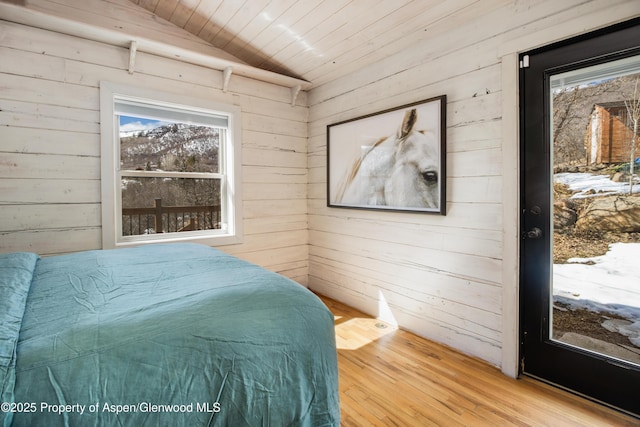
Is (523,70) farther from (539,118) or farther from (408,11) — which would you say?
(408,11)

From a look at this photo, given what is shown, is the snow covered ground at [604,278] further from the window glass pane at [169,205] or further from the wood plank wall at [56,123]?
the wood plank wall at [56,123]

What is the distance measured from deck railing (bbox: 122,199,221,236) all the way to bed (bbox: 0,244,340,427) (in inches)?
56.0

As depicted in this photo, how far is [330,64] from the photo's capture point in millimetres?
2881

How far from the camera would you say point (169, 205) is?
282 cm

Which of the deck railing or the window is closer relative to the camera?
the window

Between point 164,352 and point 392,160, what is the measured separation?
220 cm

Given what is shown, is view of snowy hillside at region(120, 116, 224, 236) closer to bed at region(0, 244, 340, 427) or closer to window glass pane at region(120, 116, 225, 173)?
window glass pane at region(120, 116, 225, 173)

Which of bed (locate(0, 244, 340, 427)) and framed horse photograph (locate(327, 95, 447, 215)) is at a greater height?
framed horse photograph (locate(327, 95, 447, 215))

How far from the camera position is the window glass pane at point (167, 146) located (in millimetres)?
2619

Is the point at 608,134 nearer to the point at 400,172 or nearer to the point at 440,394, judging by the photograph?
the point at 400,172

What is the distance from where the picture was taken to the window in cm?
246

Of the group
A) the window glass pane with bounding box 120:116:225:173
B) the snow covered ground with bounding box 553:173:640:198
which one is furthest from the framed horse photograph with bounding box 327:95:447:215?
the window glass pane with bounding box 120:116:225:173

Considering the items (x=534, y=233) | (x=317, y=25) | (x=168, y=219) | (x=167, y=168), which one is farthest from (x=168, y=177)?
(x=534, y=233)

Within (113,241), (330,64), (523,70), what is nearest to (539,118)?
(523,70)
